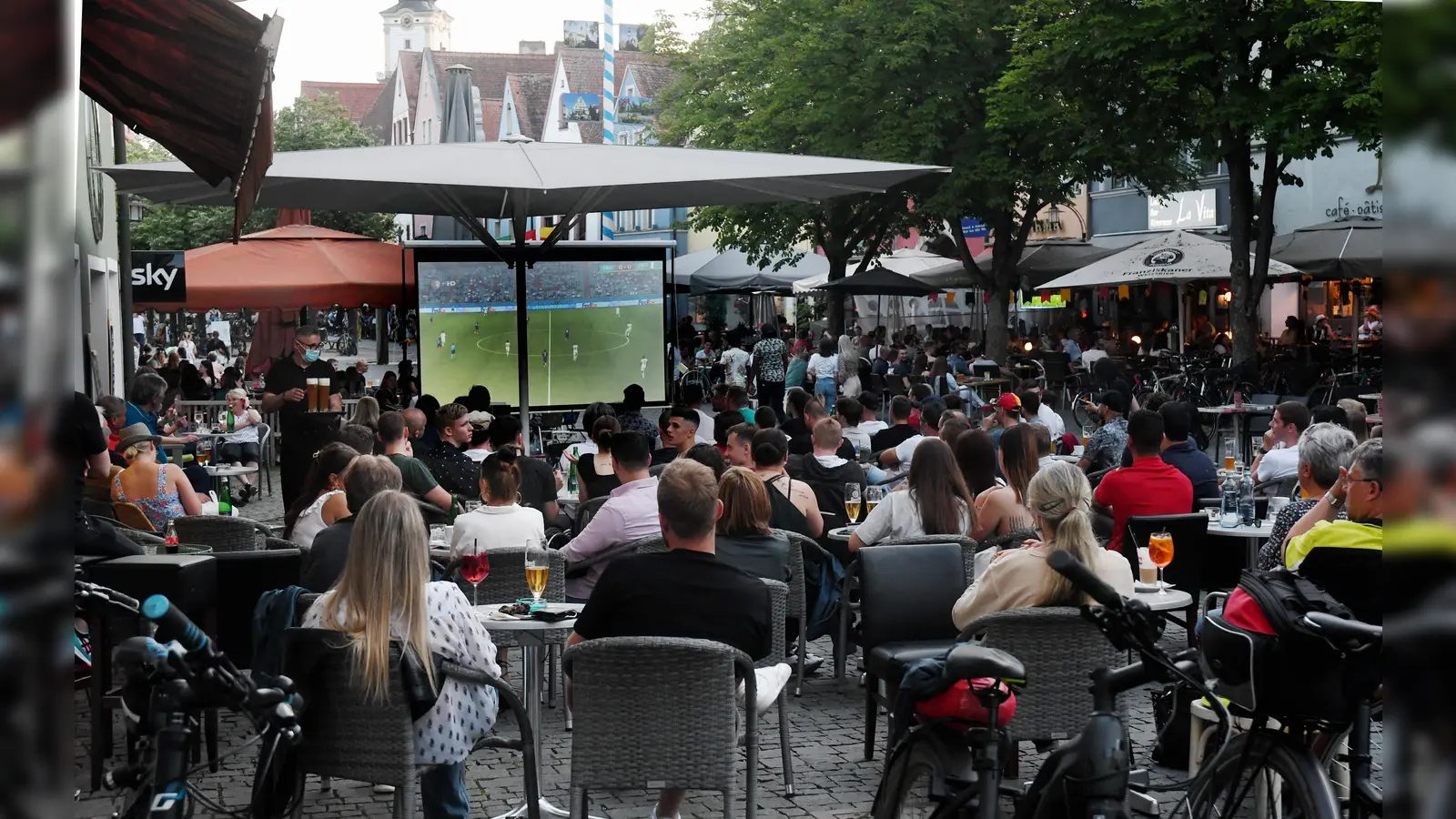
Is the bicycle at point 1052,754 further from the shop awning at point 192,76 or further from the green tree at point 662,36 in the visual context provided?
the green tree at point 662,36

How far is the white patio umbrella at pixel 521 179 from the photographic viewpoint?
9641 millimetres

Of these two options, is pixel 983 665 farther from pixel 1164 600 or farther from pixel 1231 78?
pixel 1231 78

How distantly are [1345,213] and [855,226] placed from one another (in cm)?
1001

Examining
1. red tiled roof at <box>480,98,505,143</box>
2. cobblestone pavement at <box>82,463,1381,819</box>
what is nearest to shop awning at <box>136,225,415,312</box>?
cobblestone pavement at <box>82,463,1381,819</box>

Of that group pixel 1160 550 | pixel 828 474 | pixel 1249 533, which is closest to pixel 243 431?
pixel 828 474

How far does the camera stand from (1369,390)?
1962cm

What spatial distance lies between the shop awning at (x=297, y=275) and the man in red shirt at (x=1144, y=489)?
920 cm

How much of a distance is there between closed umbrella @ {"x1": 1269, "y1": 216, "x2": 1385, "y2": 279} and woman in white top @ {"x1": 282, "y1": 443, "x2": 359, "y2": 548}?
17.4 meters

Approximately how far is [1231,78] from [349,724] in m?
19.1

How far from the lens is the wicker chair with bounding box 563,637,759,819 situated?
→ 188 inches

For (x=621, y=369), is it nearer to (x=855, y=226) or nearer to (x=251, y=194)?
(x=251, y=194)

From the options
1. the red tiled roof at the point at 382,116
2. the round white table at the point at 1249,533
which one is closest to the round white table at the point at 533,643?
the round white table at the point at 1249,533

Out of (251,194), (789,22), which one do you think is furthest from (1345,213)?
(251,194)

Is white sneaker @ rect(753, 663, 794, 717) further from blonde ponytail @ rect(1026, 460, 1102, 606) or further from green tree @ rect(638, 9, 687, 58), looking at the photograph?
green tree @ rect(638, 9, 687, 58)
